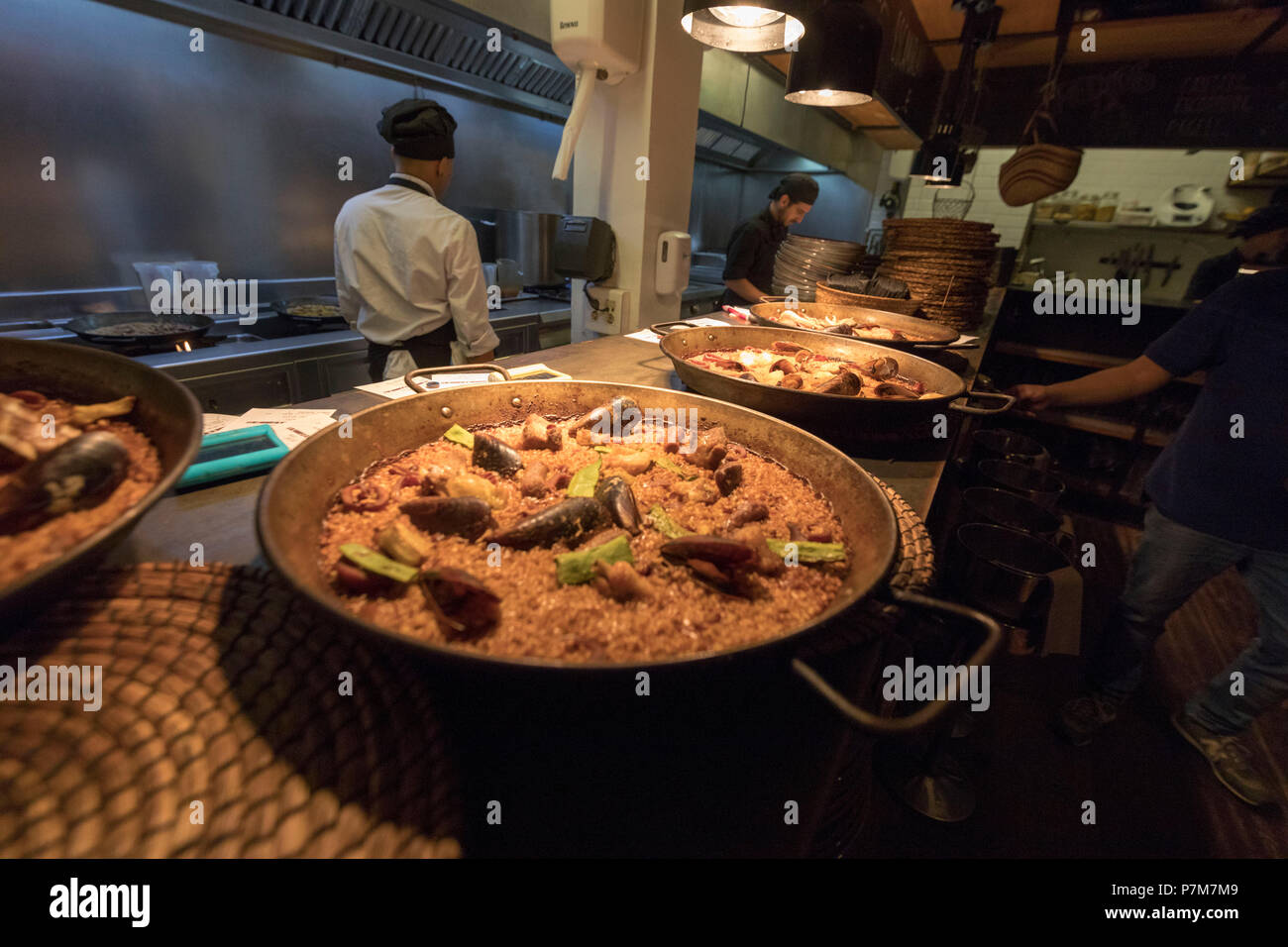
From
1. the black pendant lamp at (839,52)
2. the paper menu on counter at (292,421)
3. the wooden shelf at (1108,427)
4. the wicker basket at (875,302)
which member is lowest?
the wooden shelf at (1108,427)

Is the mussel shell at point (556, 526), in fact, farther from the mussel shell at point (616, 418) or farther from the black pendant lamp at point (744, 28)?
the black pendant lamp at point (744, 28)

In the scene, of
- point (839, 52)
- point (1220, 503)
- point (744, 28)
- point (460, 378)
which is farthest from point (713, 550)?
point (839, 52)

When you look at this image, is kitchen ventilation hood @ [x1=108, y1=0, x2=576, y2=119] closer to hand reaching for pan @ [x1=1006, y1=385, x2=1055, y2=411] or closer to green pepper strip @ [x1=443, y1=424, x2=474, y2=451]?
green pepper strip @ [x1=443, y1=424, x2=474, y2=451]

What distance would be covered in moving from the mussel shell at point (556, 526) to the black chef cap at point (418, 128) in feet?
8.83

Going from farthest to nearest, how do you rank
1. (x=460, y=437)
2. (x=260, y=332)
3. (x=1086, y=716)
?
(x=260, y=332), (x=1086, y=716), (x=460, y=437)

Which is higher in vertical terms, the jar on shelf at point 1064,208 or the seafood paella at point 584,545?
the jar on shelf at point 1064,208

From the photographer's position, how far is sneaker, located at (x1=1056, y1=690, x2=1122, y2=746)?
2.48 metres

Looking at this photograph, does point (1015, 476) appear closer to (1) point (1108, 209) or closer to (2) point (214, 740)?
(2) point (214, 740)

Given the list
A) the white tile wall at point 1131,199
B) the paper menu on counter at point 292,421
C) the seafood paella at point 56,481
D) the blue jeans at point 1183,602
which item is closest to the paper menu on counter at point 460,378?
the paper menu on counter at point 292,421

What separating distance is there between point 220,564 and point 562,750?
64 cm

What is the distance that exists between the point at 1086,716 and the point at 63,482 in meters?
3.49

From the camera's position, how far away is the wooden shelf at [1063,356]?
4.67m

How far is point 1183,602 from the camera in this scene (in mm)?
2369

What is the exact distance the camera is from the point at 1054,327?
4.98 metres
